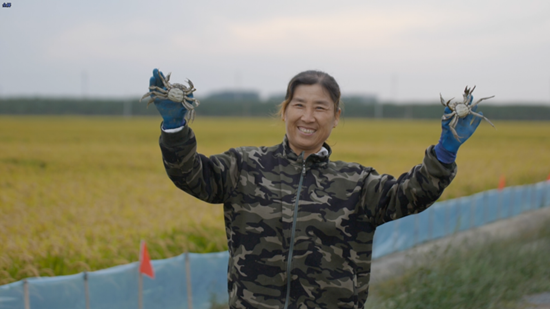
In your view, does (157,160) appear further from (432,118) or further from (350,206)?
(432,118)

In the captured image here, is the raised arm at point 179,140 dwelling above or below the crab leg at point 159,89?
below

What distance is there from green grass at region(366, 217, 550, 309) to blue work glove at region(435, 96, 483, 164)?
2030 mm

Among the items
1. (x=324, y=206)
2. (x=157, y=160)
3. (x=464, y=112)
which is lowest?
(x=157, y=160)

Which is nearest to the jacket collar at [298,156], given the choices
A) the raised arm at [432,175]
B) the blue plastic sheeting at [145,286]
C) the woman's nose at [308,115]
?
the woman's nose at [308,115]

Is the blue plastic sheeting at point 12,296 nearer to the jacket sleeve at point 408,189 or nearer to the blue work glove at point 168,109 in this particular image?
the blue work glove at point 168,109

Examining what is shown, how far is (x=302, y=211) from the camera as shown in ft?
6.27

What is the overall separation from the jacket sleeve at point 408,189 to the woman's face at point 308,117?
10.2 inches

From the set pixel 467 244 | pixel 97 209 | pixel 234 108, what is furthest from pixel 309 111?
pixel 234 108

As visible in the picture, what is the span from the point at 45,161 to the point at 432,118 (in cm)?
4982

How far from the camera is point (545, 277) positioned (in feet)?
14.4

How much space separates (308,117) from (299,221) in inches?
15.4

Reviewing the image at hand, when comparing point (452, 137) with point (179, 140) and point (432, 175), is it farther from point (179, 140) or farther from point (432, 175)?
point (179, 140)

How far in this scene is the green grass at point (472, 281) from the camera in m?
3.65


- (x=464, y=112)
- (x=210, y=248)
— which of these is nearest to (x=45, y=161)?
(x=210, y=248)
